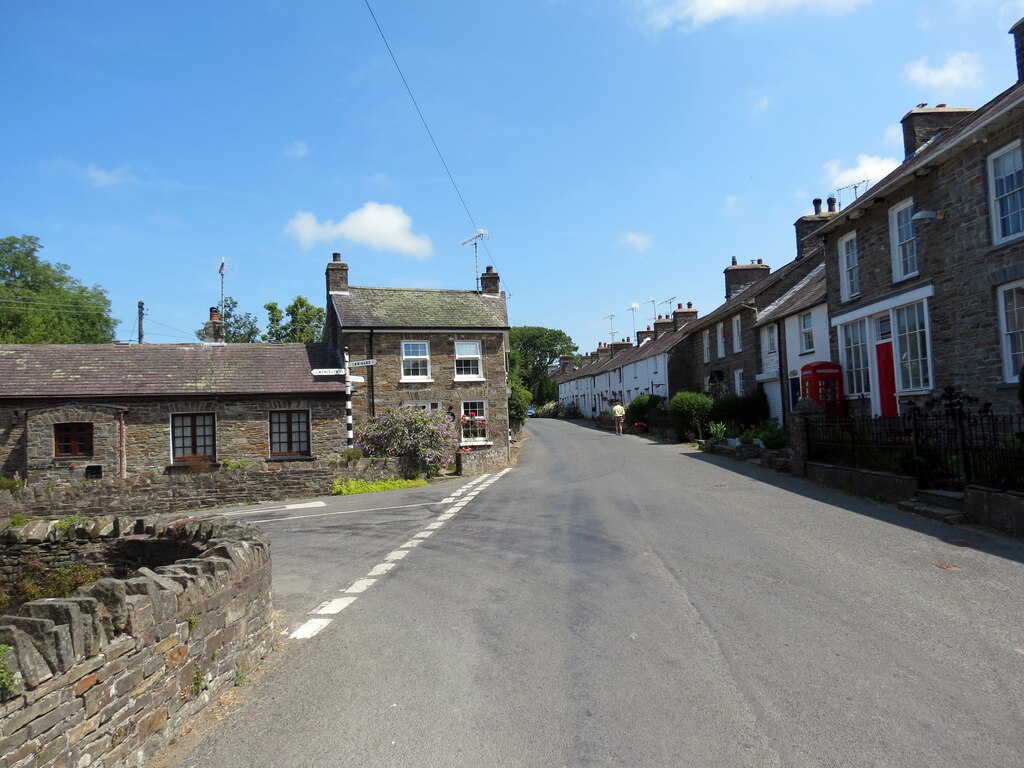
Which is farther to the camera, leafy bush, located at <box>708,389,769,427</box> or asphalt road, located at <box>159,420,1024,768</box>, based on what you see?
leafy bush, located at <box>708,389,769,427</box>

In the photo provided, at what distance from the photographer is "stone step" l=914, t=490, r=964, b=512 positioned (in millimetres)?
10654

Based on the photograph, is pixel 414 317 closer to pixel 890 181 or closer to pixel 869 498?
pixel 890 181

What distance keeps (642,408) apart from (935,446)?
29593mm

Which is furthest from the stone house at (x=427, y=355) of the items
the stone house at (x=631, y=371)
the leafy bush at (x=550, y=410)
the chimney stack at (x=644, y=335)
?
the leafy bush at (x=550, y=410)

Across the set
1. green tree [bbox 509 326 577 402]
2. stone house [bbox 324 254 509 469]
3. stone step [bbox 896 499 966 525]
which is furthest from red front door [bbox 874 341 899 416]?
green tree [bbox 509 326 577 402]

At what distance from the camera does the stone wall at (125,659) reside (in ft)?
10.4

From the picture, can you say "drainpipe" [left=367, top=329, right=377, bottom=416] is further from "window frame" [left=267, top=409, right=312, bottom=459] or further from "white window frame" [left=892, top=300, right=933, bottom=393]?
"white window frame" [left=892, top=300, right=933, bottom=393]

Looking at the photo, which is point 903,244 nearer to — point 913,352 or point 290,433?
point 913,352

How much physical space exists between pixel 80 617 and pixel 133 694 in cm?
67

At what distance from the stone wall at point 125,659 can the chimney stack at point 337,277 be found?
26.6m

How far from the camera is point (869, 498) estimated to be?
1294cm

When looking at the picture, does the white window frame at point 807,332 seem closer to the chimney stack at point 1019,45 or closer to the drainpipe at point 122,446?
the chimney stack at point 1019,45

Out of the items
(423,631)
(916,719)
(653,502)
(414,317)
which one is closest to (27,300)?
(414,317)

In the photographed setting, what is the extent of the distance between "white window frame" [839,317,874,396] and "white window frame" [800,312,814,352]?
4037 millimetres
